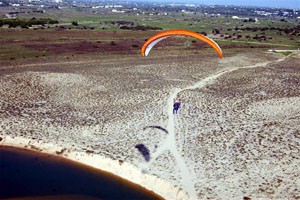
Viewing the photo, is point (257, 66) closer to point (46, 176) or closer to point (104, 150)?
point (104, 150)

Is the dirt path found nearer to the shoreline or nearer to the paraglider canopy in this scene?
the shoreline

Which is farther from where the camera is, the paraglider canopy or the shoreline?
the paraglider canopy

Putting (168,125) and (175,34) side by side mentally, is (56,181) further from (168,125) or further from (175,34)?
(175,34)

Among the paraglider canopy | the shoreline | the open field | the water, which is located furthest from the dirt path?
the paraglider canopy

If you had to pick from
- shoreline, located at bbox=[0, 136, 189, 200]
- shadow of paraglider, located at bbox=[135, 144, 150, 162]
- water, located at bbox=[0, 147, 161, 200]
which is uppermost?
shadow of paraglider, located at bbox=[135, 144, 150, 162]

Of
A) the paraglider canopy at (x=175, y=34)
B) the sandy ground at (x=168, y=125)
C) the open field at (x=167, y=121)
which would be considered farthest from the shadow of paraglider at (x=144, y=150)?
the paraglider canopy at (x=175, y=34)

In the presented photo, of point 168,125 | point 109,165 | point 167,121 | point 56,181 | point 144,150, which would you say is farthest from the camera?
point 167,121

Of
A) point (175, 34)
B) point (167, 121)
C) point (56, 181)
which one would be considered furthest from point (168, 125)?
point (56, 181)
